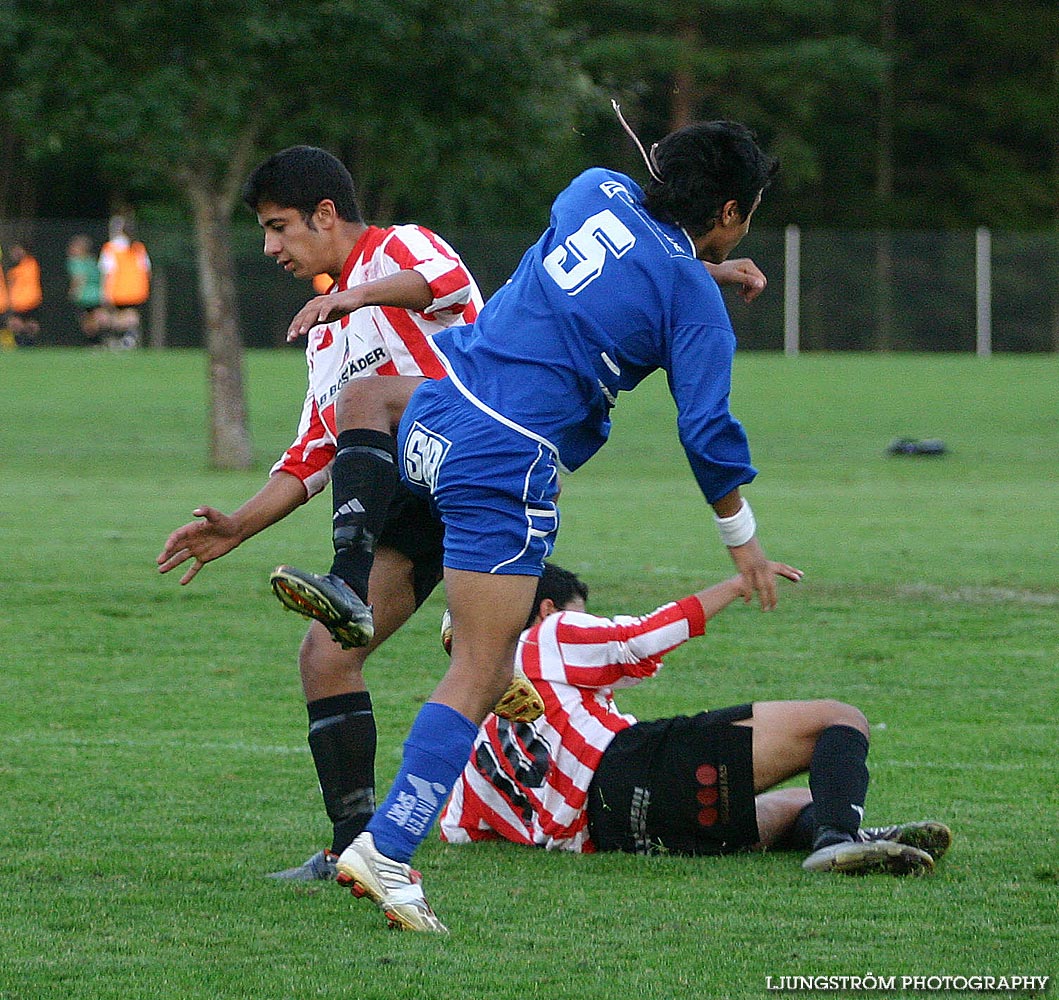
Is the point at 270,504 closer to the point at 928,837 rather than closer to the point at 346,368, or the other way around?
the point at 346,368

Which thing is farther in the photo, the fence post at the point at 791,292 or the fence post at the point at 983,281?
the fence post at the point at 983,281

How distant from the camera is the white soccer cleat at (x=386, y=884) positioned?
463 centimetres

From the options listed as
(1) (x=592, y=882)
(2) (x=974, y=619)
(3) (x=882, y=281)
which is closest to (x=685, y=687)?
(2) (x=974, y=619)

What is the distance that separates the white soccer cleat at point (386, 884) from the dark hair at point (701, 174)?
172 cm

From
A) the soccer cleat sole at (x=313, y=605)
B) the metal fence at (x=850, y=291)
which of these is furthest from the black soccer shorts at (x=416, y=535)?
the metal fence at (x=850, y=291)

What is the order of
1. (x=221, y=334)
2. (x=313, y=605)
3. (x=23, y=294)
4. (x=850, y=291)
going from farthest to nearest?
(x=850, y=291)
(x=23, y=294)
(x=221, y=334)
(x=313, y=605)

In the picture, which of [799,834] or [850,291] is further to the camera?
[850,291]

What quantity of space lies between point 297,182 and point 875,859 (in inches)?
97.3

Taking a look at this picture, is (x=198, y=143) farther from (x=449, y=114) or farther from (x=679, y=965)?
(x=679, y=965)

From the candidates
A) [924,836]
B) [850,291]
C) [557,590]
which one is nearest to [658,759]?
[557,590]

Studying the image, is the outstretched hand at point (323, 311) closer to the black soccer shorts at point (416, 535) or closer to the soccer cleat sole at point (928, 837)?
the black soccer shorts at point (416, 535)

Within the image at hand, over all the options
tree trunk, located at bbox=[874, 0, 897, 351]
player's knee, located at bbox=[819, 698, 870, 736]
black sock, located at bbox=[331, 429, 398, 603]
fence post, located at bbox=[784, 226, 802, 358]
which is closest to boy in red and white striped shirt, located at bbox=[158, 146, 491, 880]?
black sock, located at bbox=[331, 429, 398, 603]

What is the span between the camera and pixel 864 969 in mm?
4379

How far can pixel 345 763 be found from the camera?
17.9 feet
